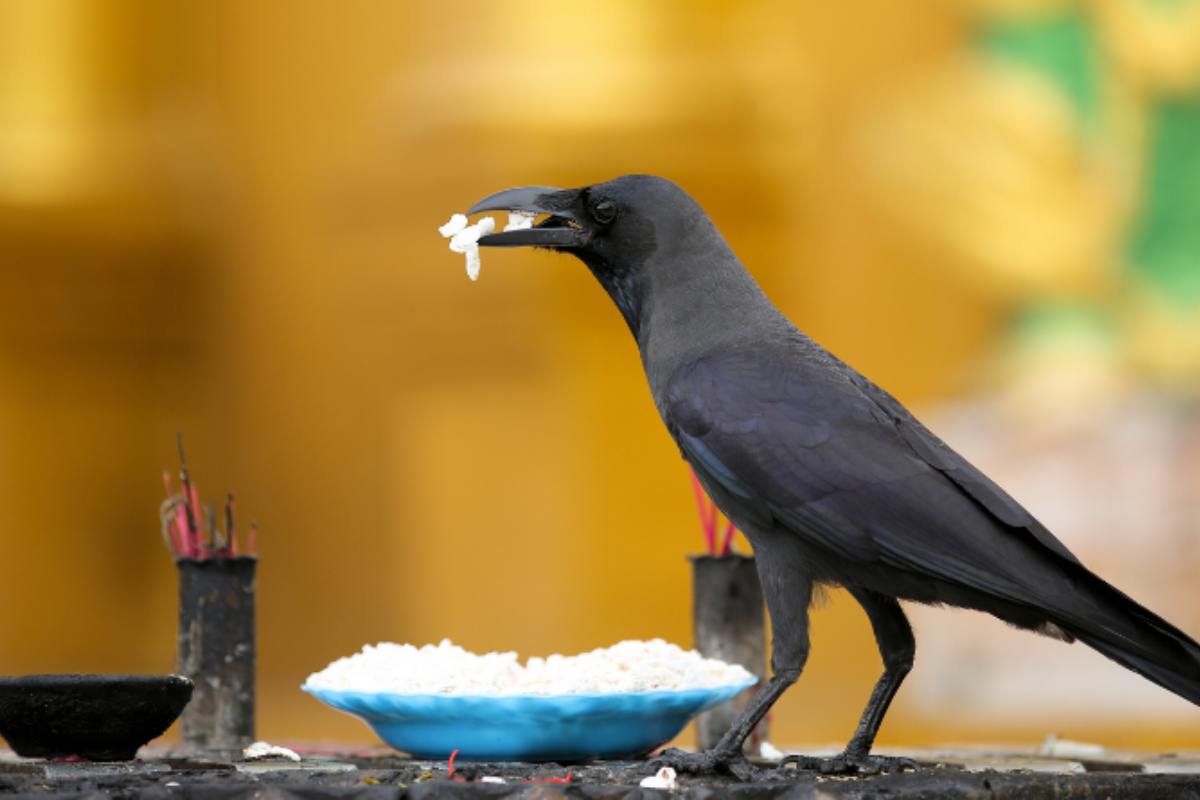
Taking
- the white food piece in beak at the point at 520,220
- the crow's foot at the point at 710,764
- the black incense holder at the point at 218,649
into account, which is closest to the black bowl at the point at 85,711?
the black incense holder at the point at 218,649

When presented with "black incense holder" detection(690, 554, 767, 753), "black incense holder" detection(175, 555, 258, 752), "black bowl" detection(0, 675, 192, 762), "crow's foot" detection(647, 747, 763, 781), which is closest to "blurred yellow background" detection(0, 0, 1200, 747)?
"black incense holder" detection(690, 554, 767, 753)

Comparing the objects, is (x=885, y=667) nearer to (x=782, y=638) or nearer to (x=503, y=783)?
(x=782, y=638)

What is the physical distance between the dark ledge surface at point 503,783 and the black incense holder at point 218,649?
1.27 feet

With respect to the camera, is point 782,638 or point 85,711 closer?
point 85,711

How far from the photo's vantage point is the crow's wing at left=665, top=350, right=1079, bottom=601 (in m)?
2.51

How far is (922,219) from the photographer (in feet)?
22.0

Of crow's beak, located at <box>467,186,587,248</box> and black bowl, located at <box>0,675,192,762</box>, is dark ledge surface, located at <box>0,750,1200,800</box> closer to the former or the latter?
black bowl, located at <box>0,675,192,762</box>

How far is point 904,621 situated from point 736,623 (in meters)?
0.42

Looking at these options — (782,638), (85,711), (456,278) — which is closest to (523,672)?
(782,638)

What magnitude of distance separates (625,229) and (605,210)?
4 centimetres

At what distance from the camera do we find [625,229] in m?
2.94

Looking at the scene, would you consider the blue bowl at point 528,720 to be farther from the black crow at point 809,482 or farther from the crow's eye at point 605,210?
the crow's eye at point 605,210

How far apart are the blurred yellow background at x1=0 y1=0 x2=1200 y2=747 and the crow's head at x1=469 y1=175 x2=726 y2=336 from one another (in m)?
3.55

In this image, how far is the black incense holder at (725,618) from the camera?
3.09m
